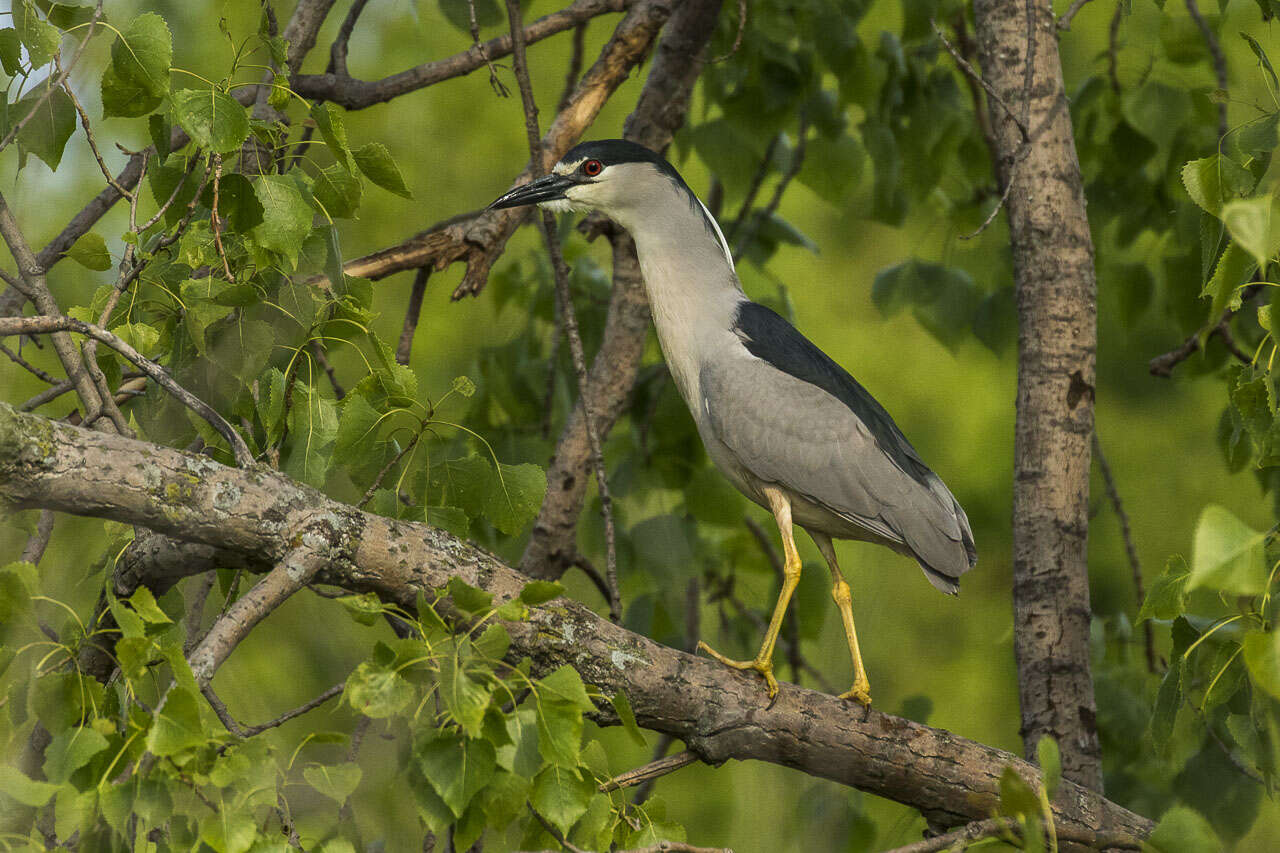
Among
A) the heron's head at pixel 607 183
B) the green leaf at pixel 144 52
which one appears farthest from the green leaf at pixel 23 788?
the heron's head at pixel 607 183

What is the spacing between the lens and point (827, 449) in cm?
282

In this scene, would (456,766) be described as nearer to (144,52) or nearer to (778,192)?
(144,52)

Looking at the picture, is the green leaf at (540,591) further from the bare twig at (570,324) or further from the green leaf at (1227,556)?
the bare twig at (570,324)

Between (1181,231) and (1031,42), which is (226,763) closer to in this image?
(1031,42)

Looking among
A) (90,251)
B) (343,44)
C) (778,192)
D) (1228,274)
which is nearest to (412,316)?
(343,44)

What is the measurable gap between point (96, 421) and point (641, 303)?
187cm

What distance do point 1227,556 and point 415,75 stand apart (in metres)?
2.44

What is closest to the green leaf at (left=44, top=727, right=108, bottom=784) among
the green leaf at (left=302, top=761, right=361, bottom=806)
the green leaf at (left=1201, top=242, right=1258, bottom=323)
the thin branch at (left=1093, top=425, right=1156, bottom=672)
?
the green leaf at (left=302, top=761, right=361, bottom=806)

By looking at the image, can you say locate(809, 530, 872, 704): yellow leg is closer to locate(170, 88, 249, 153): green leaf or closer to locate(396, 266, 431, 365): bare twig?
locate(396, 266, 431, 365): bare twig

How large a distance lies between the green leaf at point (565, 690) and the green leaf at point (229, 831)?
349 millimetres

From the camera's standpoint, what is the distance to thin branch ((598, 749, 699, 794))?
175cm

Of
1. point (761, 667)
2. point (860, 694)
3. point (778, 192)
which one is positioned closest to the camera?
point (761, 667)

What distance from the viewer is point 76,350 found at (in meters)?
1.84

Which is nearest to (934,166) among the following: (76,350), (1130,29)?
(1130,29)
